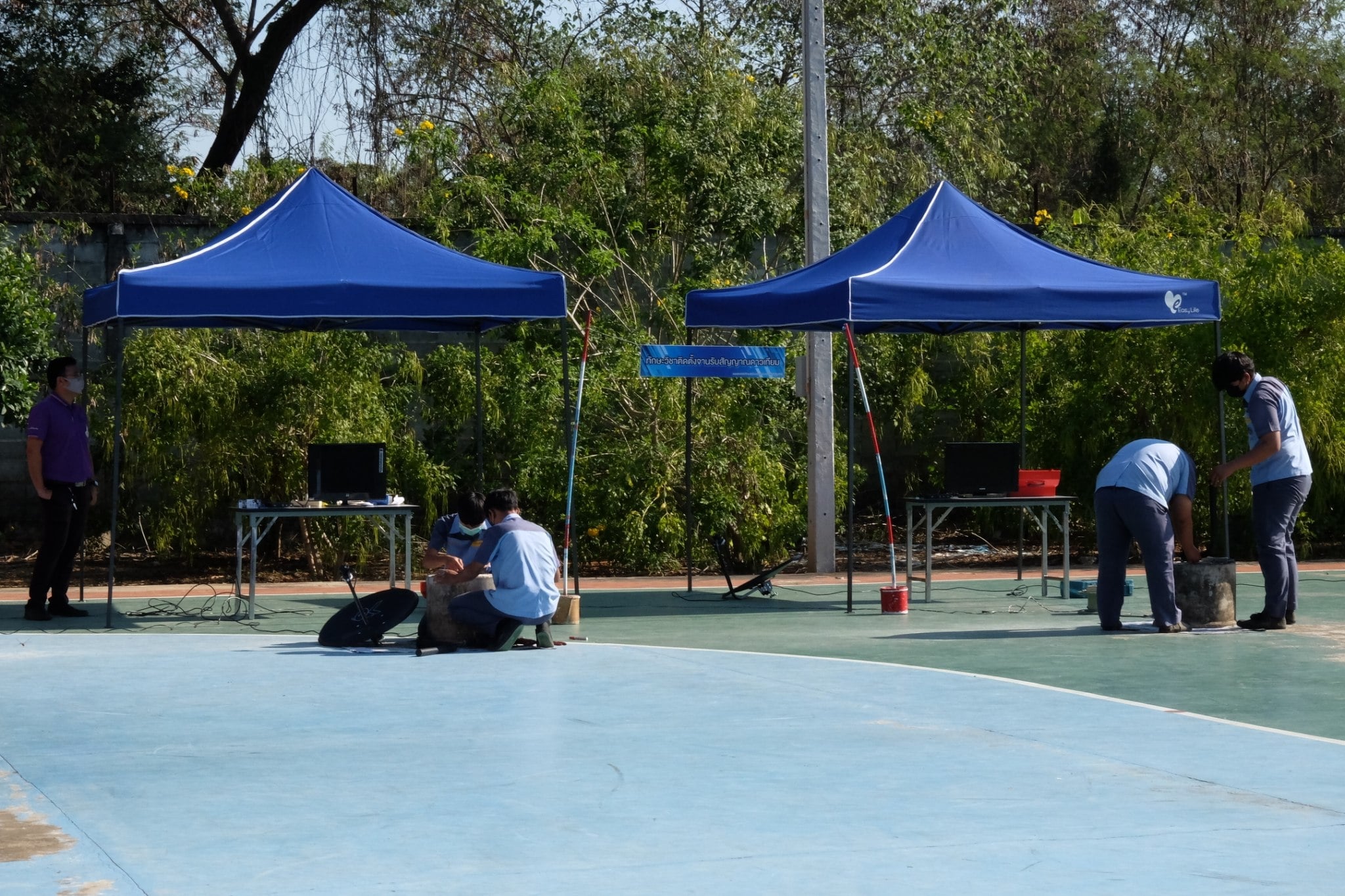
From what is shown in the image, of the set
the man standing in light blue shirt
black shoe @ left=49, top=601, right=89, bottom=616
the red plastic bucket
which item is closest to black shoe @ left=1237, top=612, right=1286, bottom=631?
the man standing in light blue shirt

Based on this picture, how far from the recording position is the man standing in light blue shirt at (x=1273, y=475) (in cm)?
1209

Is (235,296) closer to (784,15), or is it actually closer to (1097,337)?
(1097,337)

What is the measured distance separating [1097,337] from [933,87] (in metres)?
7.69

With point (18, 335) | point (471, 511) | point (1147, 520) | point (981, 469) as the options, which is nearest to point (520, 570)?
point (471, 511)

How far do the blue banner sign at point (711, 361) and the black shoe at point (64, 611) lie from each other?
468 centimetres

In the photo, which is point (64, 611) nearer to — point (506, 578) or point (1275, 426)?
point (506, 578)

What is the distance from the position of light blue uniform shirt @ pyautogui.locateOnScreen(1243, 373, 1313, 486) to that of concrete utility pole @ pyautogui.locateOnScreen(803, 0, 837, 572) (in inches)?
208

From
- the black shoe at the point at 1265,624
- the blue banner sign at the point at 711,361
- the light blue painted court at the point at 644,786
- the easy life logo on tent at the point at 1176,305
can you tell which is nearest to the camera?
the light blue painted court at the point at 644,786

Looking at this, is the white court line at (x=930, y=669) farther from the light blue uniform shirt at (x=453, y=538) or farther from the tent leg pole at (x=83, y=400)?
the tent leg pole at (x=83, y=400)

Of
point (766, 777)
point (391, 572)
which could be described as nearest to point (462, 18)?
point (391, 572)

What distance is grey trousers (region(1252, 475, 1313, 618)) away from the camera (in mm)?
12133

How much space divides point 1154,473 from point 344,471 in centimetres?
612

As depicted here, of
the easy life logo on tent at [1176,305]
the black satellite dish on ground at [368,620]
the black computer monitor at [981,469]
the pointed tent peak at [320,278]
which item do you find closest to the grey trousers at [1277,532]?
the easy life logo on tent at [1176,305]

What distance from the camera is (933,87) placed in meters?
25.1
